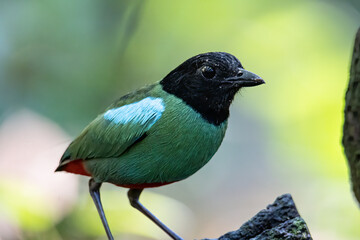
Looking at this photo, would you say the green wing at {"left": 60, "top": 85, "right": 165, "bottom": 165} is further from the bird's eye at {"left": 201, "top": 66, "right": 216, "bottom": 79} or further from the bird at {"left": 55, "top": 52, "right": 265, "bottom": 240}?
the bird's eye at {"left": 201, "top": 66, "right": 216, "bottom": 79}

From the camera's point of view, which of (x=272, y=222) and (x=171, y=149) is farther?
(x=171, y=149)

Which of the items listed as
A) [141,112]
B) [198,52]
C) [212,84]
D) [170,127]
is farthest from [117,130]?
[198,52]

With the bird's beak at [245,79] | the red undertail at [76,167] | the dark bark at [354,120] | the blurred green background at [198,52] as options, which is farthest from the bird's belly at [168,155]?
the blurred green background at [198,52]

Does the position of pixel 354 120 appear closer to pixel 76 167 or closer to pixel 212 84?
pixel 212 84

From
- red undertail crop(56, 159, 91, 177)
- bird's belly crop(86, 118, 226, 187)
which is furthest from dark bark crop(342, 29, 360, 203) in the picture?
red undertail crop(56, 159, 91, 177)

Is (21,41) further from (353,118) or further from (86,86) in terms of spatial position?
(353,118)

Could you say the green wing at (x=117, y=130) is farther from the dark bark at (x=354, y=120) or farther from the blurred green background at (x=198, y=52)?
the blurred green background at (x=198, y=52)

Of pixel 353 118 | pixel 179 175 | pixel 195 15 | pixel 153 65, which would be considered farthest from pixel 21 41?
pixel 353 118
